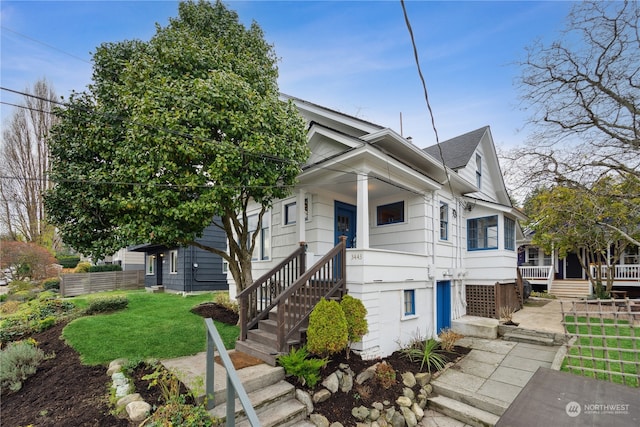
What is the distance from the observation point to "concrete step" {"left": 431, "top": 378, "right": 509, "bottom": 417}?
4.86 meters

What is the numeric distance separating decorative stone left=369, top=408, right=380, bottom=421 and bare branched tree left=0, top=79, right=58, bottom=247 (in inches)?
832

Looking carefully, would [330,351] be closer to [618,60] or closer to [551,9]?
[551,9]

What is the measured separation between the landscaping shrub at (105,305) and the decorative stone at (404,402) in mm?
9165

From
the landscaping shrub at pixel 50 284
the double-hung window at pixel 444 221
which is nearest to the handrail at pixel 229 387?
the double-hung window at pixel 444 221

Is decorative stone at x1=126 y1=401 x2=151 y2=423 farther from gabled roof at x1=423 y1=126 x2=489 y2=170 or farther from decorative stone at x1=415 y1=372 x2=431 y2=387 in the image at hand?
gabled roof at x1=423 y1=126 x2=489 y2=170

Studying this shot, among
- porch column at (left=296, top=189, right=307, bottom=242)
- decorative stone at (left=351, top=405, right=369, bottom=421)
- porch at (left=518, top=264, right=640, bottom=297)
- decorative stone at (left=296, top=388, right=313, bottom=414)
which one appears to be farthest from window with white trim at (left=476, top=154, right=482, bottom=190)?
decorative stone at (left=296, top=388, right=313, bottom=414)

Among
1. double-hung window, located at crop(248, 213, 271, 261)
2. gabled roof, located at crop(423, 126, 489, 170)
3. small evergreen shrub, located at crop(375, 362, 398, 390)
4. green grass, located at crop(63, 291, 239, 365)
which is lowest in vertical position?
small evergreen shrub, located at crop(375, 362, 398, 390)

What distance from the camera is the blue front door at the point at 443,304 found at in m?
8.71

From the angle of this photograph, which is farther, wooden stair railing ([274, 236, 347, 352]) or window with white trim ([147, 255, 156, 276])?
window with white trim ([147, 255, 156, 276])

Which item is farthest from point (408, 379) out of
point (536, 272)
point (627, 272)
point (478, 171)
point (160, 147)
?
point (536, 272)

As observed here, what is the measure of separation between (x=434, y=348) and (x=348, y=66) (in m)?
7.02

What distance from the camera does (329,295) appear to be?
19.9 feet

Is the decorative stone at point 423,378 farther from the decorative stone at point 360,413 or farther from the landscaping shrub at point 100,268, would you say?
the landscaping shrub at point 100,268

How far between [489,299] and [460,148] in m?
5.82
